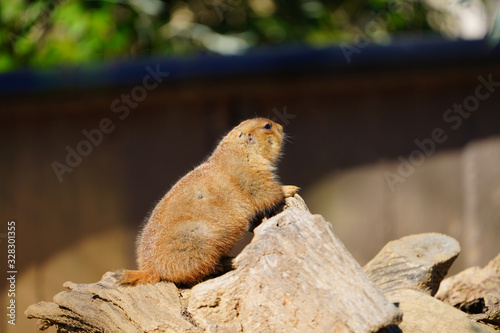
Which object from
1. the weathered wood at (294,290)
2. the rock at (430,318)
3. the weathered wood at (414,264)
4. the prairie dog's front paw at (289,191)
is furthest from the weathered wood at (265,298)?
the weathered wood at (414,264)

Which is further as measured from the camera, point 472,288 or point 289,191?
point 472,288

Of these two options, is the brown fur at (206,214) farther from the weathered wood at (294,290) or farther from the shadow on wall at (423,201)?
the shadow on wall at (423,201)

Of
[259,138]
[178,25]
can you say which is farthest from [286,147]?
[178,25]

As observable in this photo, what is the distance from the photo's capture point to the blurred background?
608cm

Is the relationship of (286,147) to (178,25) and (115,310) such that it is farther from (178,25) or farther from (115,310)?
(178,25)

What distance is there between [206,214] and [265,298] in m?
0.69

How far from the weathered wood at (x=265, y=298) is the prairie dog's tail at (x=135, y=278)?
4 centimetres

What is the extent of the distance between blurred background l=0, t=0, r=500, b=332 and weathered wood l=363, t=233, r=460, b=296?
7.66 ft

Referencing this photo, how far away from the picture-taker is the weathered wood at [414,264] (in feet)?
13.0

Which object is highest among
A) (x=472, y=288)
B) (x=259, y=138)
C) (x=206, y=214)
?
(x=259, y=138)

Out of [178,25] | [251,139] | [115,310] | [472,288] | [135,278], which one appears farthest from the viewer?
[178,25]

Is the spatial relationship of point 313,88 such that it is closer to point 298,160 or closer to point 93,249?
point 298,160

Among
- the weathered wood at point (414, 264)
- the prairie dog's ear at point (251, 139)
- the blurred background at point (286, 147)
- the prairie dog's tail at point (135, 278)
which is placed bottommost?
the weathered wood at point (414, 264)

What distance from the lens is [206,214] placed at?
11.6ft
